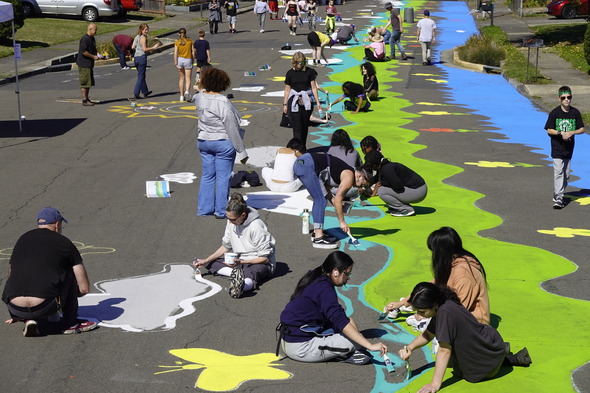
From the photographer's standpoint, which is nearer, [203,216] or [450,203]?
[203,216]

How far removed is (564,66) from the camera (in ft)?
109

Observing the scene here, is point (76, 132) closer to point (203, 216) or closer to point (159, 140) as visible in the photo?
point (159, 140)

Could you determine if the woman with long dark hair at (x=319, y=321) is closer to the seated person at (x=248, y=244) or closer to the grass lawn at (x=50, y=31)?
the seated person at (x=248, y=244)

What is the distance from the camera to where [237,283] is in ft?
33.6

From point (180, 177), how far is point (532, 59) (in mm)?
22600

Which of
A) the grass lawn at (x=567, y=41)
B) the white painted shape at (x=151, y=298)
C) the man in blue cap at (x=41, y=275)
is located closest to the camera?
the man in blue cap at (x=41, y=275)

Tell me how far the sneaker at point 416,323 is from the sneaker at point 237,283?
199 cm

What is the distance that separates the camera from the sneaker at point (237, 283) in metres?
10.2

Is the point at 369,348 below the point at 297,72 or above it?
below

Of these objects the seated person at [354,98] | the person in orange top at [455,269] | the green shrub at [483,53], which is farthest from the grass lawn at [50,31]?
the person in orange top at [455,269]

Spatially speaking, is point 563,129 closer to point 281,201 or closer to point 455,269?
point 281,201

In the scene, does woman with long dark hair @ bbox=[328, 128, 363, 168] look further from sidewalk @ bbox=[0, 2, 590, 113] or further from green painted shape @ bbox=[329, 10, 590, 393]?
sidewalk @ bbox=[0, 2, 590, 113]

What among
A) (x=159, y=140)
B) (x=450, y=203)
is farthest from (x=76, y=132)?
(x=450, y=203)

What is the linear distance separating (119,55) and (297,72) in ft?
59.1
